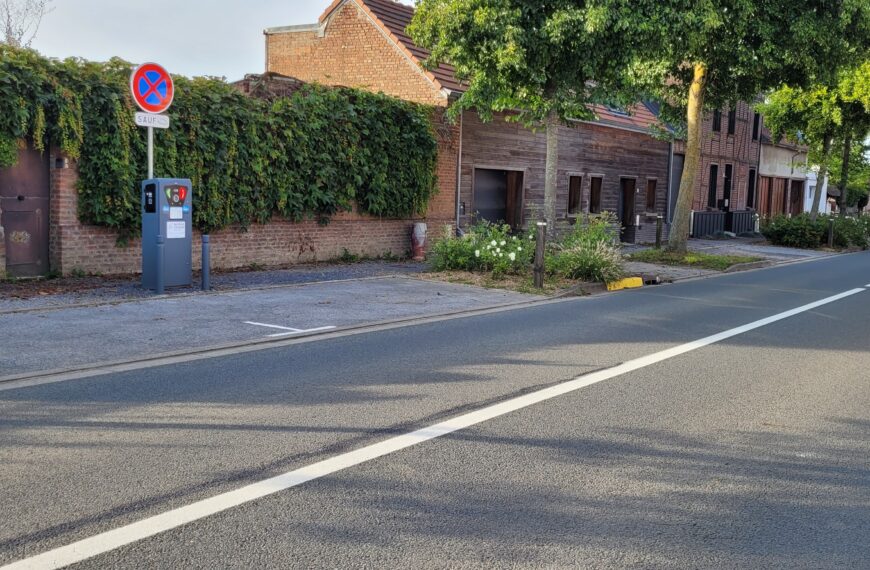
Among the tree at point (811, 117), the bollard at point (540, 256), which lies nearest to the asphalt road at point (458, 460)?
the bollard at point (540, 256)

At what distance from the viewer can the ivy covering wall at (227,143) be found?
12.7 meters

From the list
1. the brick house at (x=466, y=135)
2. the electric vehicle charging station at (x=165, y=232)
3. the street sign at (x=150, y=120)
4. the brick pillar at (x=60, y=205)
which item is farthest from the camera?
the brick house at (x=466, y=135)

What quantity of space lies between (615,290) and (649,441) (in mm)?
10478

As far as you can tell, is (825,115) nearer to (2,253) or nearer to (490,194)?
(490,194)

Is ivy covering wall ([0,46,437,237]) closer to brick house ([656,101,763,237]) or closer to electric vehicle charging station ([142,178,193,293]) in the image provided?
electric vehicle charging station ([142,178,193,293])

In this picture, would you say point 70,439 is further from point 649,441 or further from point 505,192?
point 505,192

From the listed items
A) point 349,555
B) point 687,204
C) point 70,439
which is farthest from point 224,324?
point 687,204

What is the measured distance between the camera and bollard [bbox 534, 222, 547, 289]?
14.7 metres

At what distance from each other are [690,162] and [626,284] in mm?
6649

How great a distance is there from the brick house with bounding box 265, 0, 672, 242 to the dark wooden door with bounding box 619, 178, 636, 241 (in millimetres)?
39

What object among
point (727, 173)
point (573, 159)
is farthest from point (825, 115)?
point (573, 159)

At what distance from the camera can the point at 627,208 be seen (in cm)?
3033

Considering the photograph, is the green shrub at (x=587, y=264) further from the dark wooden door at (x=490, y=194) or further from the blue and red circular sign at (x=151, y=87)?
the blue and red circular sign at (x=151, y=87)

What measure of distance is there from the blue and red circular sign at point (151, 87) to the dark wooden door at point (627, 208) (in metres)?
20.6
